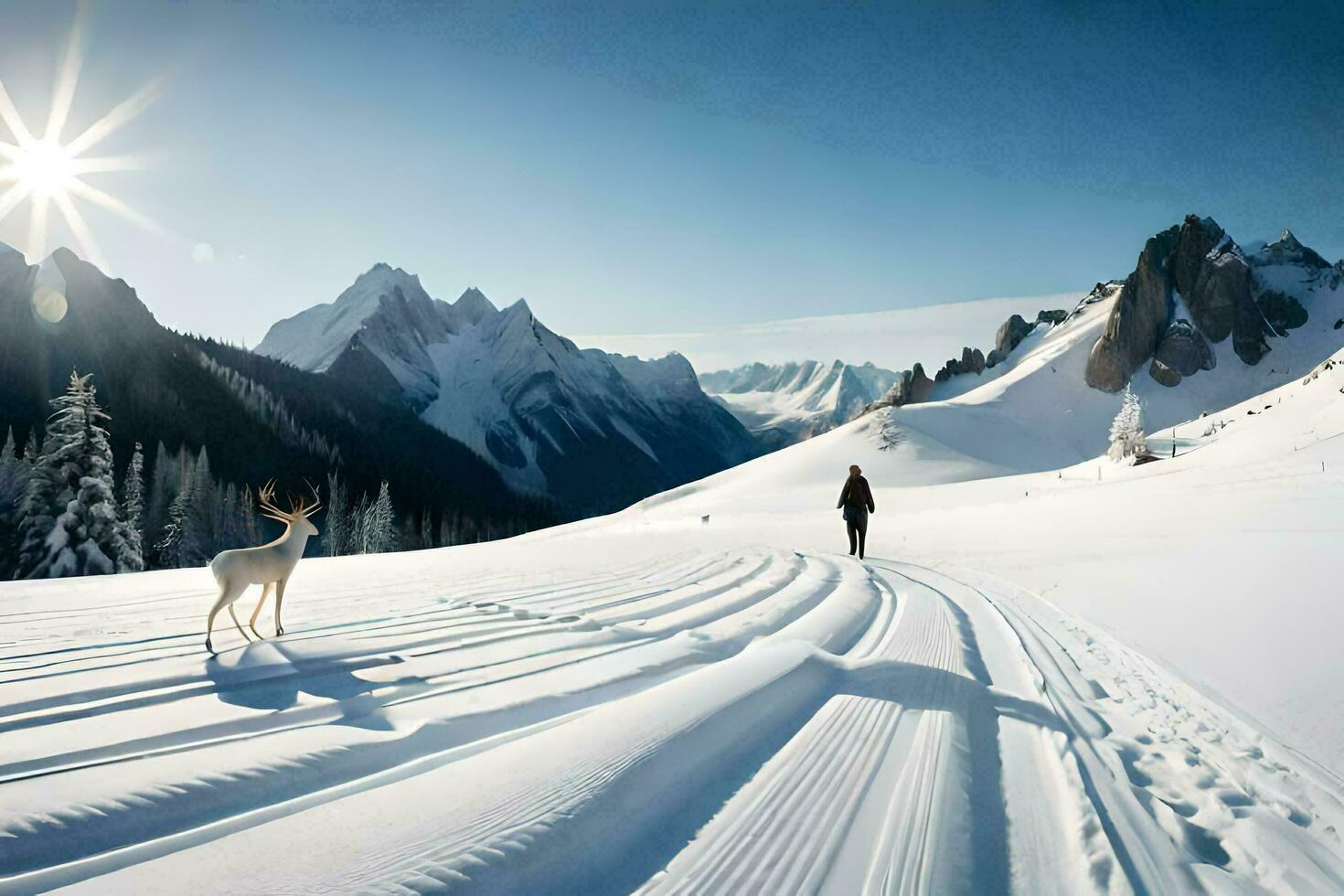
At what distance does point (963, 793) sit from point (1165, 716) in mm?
2212

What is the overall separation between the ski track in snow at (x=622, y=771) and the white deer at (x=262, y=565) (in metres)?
0.31

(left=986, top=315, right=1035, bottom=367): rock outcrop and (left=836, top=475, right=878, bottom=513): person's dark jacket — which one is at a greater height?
(left=986, top=315, right=1035, bottom=367): rock outcrop

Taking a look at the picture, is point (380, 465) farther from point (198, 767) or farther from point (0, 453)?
point (198, 767)

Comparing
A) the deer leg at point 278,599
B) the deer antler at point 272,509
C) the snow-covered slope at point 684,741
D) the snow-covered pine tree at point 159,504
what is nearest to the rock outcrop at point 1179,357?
the snow-covered slope at point 684,741

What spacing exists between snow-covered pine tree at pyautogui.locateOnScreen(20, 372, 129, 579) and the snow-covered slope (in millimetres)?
19847

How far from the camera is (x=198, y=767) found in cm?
225

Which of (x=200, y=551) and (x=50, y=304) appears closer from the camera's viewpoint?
(x=200, y=551)

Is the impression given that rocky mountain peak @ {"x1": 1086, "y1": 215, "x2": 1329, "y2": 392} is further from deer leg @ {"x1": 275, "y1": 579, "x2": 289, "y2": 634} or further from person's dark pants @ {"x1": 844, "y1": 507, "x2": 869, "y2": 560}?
deer leg @ {"x1": 275, "y1": 579, "x2": 289, "y2": 634}

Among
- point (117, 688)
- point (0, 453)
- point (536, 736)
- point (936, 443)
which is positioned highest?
point (0, 453)

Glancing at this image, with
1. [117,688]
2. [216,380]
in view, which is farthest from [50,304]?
[117,688]

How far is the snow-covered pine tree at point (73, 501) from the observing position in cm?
2092

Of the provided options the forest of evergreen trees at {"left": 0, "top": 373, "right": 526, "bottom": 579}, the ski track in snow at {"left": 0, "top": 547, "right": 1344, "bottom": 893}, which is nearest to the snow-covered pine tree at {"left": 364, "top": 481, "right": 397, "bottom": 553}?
the forest of evergreen trees at {"left": 0, "top": 373, "right": 526, "bottom": 579}

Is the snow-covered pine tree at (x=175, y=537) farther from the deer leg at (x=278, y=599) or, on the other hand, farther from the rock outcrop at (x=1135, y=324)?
the rock outcrop at (x=1135, y=324)

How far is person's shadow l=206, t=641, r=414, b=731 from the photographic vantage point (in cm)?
302
